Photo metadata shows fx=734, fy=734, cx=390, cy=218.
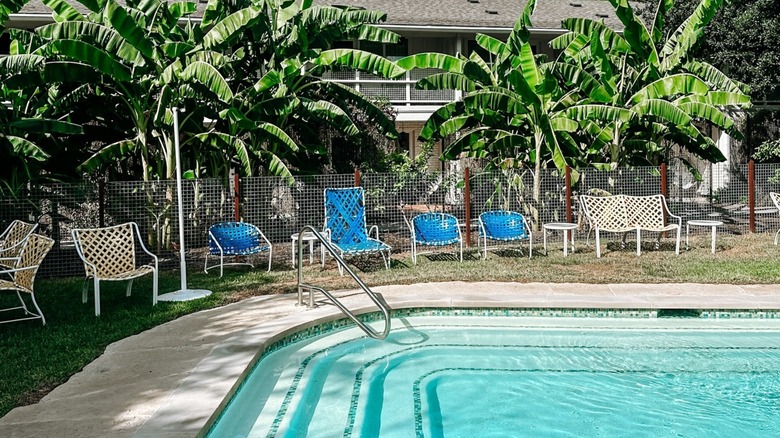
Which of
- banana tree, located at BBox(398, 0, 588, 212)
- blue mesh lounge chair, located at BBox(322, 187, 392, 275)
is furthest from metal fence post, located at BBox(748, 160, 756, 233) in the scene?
blue mesh lounge chair, located at BBox(322, 187, 392, 275)

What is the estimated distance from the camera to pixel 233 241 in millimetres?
10359

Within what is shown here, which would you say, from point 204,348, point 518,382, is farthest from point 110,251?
point 518,382

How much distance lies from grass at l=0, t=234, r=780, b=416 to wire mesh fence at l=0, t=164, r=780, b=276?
2.85 ft

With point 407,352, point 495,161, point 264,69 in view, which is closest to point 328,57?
point 264,69

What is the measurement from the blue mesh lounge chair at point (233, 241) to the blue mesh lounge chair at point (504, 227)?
134 inches

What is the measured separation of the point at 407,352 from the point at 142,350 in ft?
7.82

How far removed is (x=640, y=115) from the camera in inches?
514

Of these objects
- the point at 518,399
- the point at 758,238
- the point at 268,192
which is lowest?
the point at 518,399

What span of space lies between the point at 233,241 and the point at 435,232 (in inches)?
116

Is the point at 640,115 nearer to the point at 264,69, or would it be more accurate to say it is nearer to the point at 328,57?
the point at 328,57

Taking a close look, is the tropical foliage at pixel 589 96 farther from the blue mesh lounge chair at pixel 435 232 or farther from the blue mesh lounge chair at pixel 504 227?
the blue mesh lounge chair at pixel 435 232

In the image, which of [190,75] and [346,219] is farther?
[190,75]

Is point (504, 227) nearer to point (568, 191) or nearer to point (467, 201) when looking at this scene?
point (467, 201)

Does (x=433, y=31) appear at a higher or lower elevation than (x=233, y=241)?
higher
